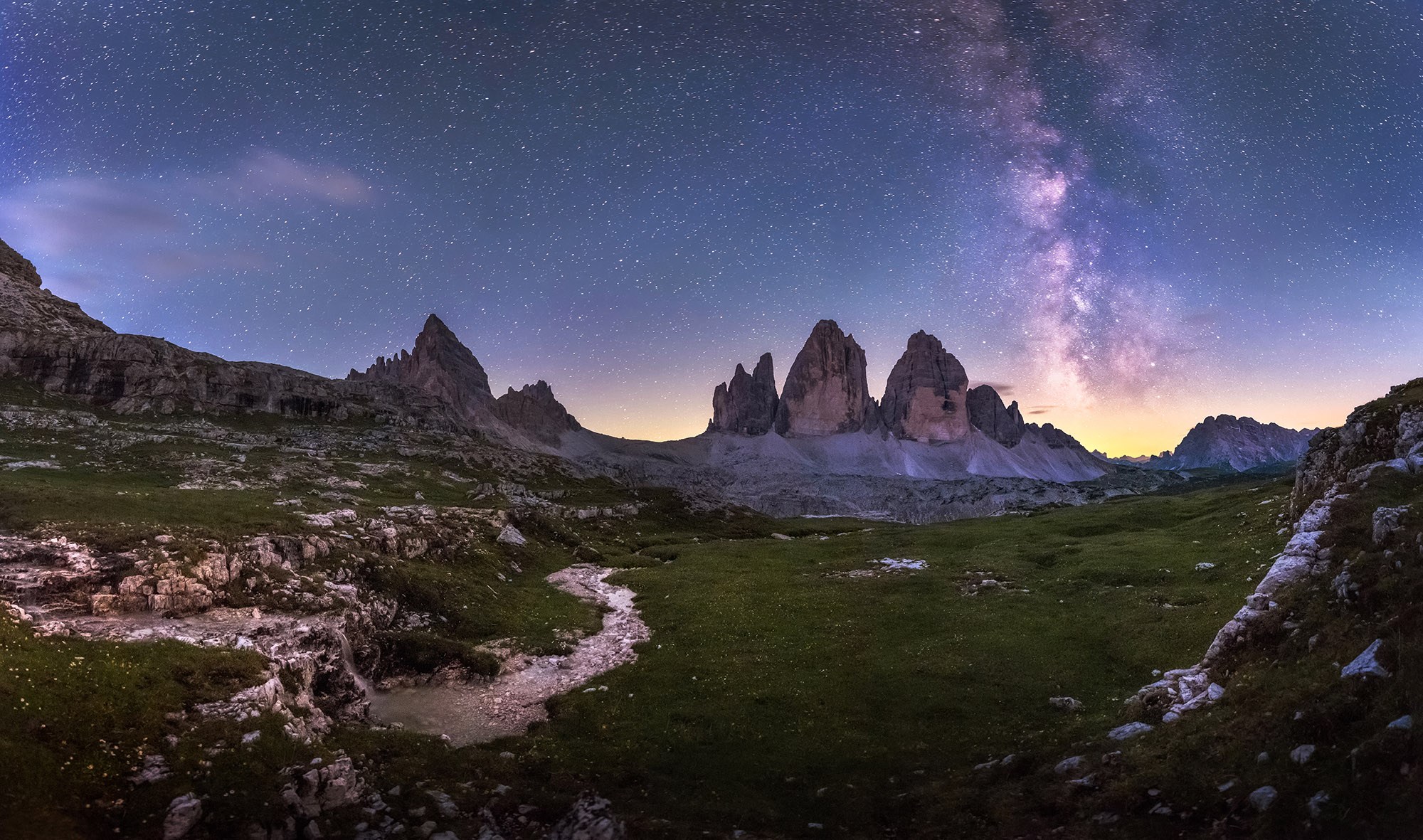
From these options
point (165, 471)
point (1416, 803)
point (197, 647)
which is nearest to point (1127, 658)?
point (1416, 803)

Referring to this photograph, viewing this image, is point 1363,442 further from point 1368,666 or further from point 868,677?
point 1368,666

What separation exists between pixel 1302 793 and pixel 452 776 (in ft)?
78.9

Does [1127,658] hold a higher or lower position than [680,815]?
higher

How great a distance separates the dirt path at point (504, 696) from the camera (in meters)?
30.2

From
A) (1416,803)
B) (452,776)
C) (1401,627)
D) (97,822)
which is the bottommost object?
(452,776)

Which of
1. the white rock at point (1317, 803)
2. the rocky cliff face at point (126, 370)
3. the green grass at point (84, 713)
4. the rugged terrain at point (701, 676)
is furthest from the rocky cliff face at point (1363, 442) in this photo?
the rocky cliff face at point (126, 370)

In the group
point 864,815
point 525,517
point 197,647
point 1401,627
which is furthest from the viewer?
point 525,517

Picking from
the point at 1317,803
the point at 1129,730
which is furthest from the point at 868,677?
the point at 1317,803

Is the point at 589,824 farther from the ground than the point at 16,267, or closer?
closer

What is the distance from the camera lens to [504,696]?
3406 centimetres

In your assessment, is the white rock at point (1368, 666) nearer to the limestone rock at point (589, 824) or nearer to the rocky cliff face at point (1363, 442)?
the limestone rock at point (589, 824)

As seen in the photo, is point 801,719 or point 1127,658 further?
point 1127,658

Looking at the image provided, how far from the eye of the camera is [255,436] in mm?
126938

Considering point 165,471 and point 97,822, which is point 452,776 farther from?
point 165,471
